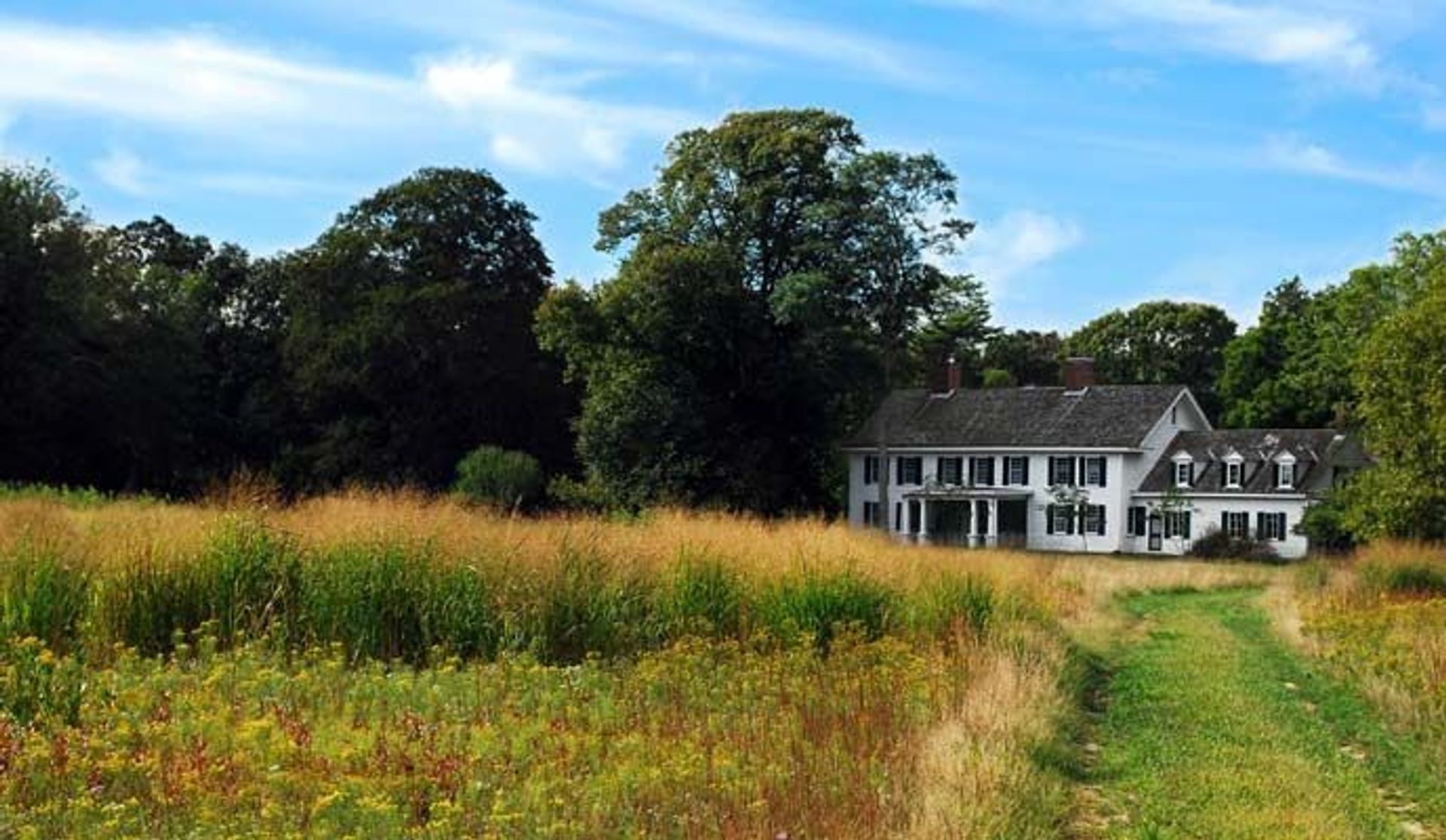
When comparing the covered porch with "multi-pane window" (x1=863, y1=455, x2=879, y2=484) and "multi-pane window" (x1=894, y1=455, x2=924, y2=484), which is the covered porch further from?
"multi-pane window" (x1=863, y1=455, x2=879, y2=484)

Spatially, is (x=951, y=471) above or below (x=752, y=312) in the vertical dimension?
below

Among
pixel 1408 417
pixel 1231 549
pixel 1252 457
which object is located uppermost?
pixel 1408 417

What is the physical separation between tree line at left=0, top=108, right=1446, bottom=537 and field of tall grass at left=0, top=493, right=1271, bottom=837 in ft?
113

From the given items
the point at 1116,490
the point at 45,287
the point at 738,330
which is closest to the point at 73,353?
the point at 45,287

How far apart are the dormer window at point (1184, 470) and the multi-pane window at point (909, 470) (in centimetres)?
1212

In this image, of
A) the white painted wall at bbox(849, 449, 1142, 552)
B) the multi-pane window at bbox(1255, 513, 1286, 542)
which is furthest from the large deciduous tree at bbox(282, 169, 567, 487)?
the multi-pane window at bbox(1255, 513, 1286, 542)

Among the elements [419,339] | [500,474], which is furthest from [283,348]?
[500,474]

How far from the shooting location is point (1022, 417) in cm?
7044

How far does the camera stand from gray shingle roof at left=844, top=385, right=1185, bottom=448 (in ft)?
222

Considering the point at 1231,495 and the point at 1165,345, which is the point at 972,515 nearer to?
the point at 1231,495

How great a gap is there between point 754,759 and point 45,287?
4793 cm

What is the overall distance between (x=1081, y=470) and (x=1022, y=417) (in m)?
4.19

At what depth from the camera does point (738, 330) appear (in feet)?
191

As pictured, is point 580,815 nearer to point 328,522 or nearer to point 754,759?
point 754,759
